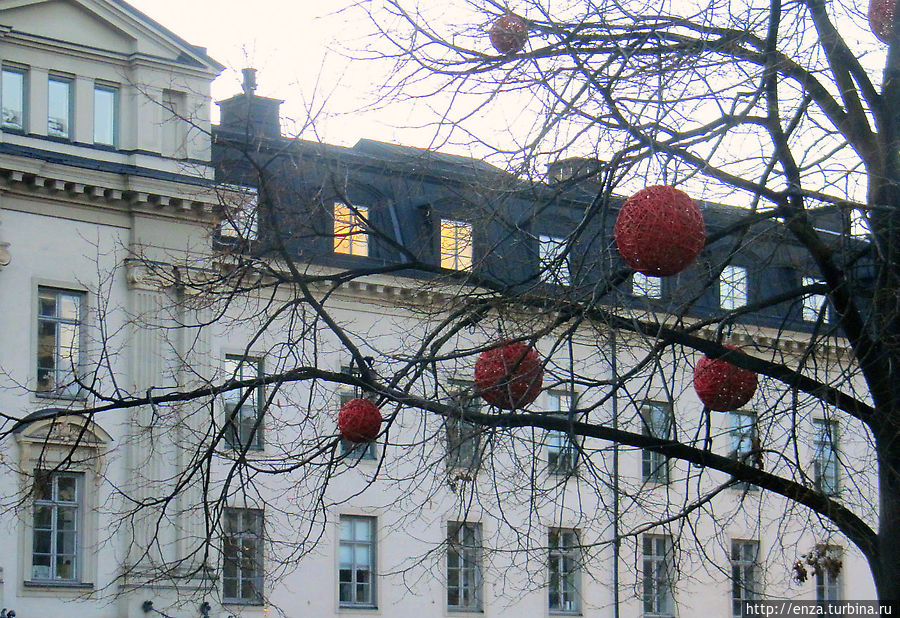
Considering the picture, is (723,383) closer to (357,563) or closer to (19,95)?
(19,95)

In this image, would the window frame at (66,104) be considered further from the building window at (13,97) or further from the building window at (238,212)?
the building window at (238,212)

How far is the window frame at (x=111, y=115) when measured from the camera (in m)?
27.3

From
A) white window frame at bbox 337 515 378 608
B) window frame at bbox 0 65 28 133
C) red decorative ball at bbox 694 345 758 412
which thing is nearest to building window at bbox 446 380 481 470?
red decorative ball at bbox 694 345 758 412

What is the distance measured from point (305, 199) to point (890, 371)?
15.6 feet

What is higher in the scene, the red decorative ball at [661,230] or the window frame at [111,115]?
the window frame at [111,115]

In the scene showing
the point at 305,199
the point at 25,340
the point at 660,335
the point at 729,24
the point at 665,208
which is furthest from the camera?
the point at 25,340

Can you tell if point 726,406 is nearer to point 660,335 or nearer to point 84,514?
point 660,335

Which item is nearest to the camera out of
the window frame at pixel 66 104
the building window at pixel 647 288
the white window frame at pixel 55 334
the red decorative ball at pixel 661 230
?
the red decorative ball at pixel 661 230

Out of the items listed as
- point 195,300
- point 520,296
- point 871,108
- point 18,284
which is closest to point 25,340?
point 18,284

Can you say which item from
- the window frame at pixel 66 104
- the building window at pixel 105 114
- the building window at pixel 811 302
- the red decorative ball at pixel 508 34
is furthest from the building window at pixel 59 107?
the red decorative ball at pixel 508 34

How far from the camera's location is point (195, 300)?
42.1 feet

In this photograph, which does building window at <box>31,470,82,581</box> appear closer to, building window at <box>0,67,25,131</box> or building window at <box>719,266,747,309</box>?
building window at <box>0,67,25,131</box>

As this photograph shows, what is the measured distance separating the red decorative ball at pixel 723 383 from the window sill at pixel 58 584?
1703cm

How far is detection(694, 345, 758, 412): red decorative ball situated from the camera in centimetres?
1101
